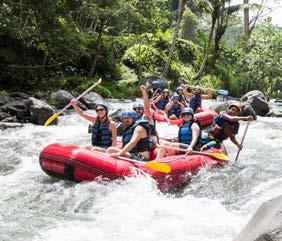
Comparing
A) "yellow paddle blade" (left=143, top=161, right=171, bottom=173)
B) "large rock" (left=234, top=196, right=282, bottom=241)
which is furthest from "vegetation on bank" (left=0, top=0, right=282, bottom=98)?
"large rock" (left=234, top=196, right=282, bottom=241)

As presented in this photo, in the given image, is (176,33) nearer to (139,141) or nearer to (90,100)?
(90,100)

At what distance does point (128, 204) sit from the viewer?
18.2ft

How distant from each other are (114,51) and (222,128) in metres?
15.3

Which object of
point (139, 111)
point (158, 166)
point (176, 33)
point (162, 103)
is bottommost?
point (162, 103)

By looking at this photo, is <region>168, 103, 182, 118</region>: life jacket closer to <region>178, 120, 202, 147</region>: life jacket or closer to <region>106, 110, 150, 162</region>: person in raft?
<region>178, 120, 202, 147</region>: life jacket

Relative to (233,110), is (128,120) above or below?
below

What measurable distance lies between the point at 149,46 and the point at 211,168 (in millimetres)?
17175

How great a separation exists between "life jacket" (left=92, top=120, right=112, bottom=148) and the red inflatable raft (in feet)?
2.37

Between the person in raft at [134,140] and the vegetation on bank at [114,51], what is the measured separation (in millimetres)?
9884

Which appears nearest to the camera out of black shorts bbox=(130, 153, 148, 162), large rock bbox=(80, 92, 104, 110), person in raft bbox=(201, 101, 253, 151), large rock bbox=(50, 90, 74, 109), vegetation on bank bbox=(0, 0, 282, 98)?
black shorts bbox=(130, 153, 148, 162)

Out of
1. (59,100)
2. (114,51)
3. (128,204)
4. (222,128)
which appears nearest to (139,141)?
(128,204)

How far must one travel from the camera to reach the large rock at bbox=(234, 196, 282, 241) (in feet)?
8.94

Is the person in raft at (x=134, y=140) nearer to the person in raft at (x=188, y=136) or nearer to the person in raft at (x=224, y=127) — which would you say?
the person in raft at (x=188, y=136)

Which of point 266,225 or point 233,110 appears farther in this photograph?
point 233,110
